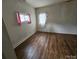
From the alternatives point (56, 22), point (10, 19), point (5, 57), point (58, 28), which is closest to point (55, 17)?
point (56, 22)

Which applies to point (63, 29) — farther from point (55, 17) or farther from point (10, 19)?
point (10, 19)

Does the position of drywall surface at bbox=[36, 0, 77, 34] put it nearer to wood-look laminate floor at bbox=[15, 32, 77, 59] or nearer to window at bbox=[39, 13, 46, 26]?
window at bbox=[39, 13, 46, 26]

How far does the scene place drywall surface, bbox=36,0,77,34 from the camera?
595 cm

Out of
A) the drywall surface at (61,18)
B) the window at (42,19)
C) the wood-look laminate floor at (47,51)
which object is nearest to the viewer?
the wood-look laminate floor at (47,51)

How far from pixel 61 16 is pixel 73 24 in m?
1.17

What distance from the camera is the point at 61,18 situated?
648 cm

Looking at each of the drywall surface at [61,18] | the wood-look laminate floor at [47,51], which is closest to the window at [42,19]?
the drywall surface at [61,18]

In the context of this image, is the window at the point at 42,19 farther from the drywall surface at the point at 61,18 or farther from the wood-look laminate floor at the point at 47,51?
the wood-look laminate floor at the point at 47,51

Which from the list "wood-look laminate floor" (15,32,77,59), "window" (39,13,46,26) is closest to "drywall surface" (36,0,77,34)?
"window" (39,13,46,26)

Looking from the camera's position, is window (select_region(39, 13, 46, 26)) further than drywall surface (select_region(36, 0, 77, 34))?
Yes

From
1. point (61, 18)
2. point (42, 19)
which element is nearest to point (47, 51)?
point (61, 18)

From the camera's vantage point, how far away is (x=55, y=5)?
661 centimetres

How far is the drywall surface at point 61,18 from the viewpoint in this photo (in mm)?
5945

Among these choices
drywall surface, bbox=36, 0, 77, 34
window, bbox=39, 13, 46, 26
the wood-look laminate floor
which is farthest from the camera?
window, bbox=39, 13, 46, 26
